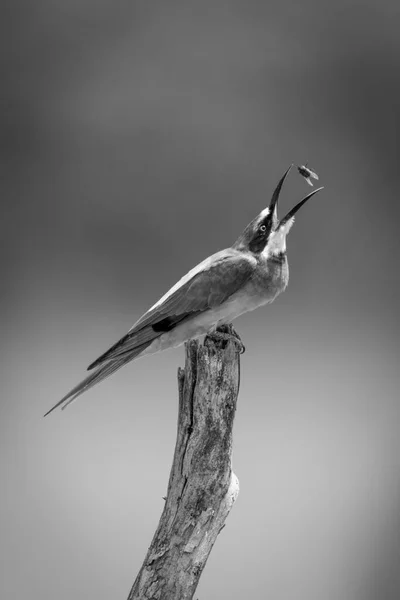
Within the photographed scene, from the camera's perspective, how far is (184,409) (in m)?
1.63

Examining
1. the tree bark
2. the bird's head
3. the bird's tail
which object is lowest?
the tree bark

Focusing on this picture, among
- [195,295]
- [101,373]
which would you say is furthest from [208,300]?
[101,373]

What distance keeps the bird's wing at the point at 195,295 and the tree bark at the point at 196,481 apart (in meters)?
0.39

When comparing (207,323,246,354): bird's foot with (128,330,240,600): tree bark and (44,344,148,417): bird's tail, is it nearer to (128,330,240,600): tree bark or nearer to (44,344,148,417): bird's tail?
(128,330,240,600): tree bark

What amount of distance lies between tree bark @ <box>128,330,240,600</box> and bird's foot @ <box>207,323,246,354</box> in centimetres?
7

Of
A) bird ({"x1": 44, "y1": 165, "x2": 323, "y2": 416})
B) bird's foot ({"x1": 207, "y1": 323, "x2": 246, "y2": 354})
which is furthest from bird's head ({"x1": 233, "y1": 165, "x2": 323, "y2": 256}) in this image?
bird's foot ({"x1": 207, "y1": 323, "x2": 246, "y2": 354})

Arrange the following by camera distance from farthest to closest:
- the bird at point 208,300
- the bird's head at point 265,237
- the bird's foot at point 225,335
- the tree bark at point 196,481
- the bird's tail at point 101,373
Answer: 1. the bird's head at point 265,237
2. the bird at point 208,300
3. the bird's tail at point 101,373
4. the bird's foot at point 225,335
5. the tree bark at point 196,481

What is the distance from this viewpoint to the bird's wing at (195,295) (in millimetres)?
2035

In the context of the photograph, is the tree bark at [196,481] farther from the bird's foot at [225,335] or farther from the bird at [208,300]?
the bird at [208,300]

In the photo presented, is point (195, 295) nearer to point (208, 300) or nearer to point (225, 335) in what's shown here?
point (208, 300)

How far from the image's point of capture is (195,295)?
2.07 meters

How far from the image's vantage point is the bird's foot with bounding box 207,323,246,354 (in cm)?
174

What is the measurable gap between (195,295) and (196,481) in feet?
2.06

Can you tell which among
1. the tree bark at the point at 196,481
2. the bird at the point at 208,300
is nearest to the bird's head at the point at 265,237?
the bird at the point at 208,300
